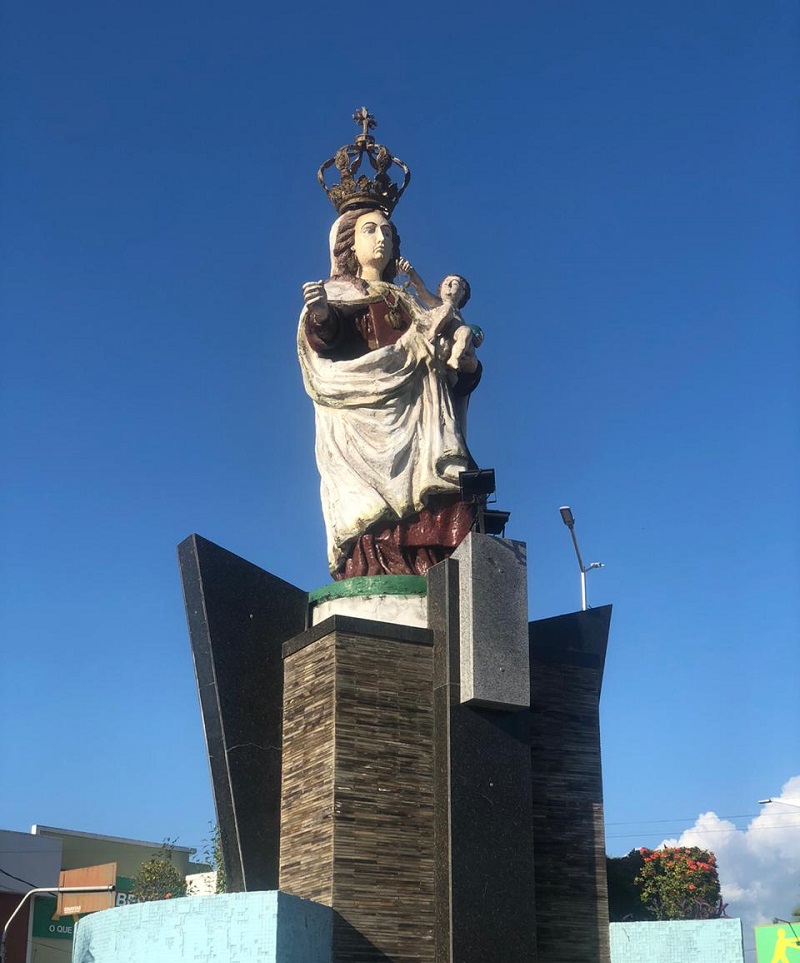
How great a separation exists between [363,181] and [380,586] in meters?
6.17

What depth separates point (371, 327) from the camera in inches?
680

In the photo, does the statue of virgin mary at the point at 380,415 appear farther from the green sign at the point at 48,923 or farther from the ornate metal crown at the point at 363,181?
the green sign at the point at 48,923

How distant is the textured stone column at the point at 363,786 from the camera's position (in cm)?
1307

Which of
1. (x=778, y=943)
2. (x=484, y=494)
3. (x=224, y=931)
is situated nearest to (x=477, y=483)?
(x=484, y=494)

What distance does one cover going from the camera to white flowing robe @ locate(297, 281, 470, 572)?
15938 millimetres

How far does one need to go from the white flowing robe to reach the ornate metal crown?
1736mm

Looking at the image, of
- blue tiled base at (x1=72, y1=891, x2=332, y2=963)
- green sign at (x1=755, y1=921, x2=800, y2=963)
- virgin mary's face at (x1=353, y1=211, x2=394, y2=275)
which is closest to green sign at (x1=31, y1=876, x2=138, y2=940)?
green sign at (x1=755, y1=921, x2=800, y2=963)

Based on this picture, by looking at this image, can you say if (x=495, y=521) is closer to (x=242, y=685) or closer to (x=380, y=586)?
(x=380, y=586)

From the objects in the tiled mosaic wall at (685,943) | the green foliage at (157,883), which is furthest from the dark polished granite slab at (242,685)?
the green foliage at (157,883)

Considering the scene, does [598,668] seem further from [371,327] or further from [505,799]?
[371,327]

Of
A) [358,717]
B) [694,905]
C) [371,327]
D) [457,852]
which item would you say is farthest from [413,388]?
[694,905]

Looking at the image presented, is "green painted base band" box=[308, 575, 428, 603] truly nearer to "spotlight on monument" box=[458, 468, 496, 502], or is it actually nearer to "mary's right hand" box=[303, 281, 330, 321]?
"spotlight on monument" box=[458, 468, 496, 502]

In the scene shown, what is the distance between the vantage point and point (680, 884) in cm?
2512

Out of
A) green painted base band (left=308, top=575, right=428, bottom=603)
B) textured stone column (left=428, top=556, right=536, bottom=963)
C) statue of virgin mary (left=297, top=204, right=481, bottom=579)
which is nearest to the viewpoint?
textured stone column (left=428, top=556, right=536, bottom=963)
